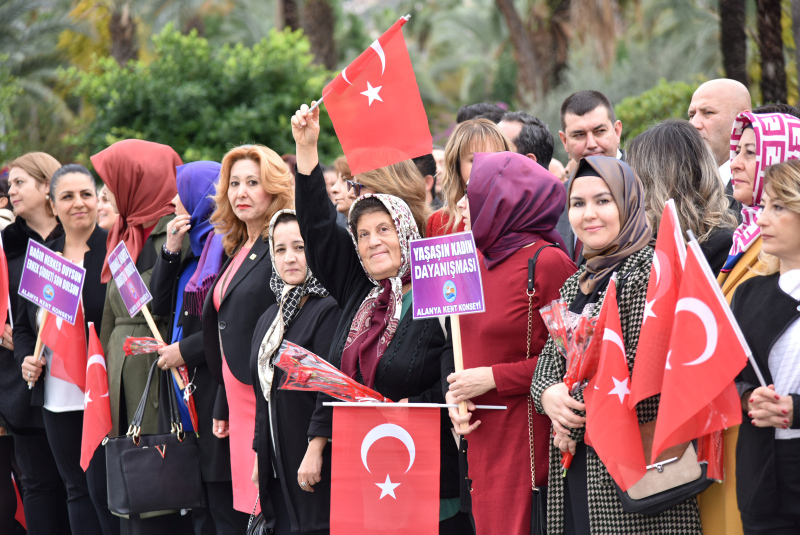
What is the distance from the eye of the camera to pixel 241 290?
495cm

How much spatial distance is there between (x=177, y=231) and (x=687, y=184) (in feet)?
10.3

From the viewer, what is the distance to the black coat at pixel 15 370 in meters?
6.16

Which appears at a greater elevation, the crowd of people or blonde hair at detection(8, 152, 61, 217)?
blonde hair at detection(8, 152, 61, 217)

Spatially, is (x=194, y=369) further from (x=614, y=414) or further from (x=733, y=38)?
(x=733, y=38)

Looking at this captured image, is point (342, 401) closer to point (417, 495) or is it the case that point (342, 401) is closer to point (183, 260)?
point (417, 495)

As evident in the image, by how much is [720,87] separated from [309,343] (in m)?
2.78

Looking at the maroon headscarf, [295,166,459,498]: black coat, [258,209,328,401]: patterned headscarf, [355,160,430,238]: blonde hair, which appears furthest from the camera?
[355,160,430,238]: blonde hair

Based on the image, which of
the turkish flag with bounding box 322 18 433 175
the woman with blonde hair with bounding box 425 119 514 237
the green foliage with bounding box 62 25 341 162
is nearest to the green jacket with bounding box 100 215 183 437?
the woman with blonde hair with bounding box 425 119 514 237

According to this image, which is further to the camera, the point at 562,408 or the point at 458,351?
the point at 458,351

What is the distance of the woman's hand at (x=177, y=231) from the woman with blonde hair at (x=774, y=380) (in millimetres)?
3490

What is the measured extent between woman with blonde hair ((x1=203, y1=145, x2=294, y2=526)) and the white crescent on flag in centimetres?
258

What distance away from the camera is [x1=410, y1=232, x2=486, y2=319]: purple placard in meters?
3.61

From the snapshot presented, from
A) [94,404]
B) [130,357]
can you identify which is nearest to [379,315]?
[130,357]

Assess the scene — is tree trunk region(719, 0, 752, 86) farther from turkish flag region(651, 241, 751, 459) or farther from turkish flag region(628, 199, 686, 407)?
turkish flag region(651, 241, 751, 459)
